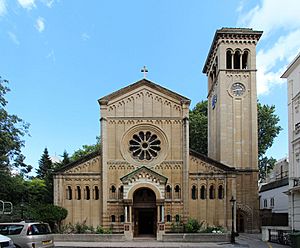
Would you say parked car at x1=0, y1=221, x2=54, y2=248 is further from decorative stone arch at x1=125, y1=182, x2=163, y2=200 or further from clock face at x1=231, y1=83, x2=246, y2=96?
clock face at x1=231, y1=83, x2=246, y2=96

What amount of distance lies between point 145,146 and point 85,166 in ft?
17.8

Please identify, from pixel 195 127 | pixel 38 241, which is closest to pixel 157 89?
pixel 195 127

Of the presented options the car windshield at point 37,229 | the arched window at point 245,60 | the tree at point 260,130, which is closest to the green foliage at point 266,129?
the tree at point 260,130

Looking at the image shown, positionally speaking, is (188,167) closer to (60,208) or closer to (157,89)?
(157,89)

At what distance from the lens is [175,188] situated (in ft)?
138

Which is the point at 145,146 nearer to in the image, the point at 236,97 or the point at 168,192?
the point at 168,192

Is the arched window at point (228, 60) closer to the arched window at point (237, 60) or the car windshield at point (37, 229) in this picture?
the arched window at point (237, 60)

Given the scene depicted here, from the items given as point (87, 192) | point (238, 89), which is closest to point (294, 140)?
point (238, 89)

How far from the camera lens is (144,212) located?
42.2 metres

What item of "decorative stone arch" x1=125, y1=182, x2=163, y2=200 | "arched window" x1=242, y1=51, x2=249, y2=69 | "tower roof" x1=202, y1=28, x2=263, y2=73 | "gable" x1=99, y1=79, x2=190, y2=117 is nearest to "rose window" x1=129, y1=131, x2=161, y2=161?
"gable" x1=99, y1=79, x2=190, y2=117

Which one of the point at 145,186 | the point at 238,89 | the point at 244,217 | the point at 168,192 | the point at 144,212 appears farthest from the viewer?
the point at 238,89

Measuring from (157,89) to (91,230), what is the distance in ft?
43.2

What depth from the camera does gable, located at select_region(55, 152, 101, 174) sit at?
42.4 meters

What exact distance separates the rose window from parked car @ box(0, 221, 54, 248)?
72.0 feet
